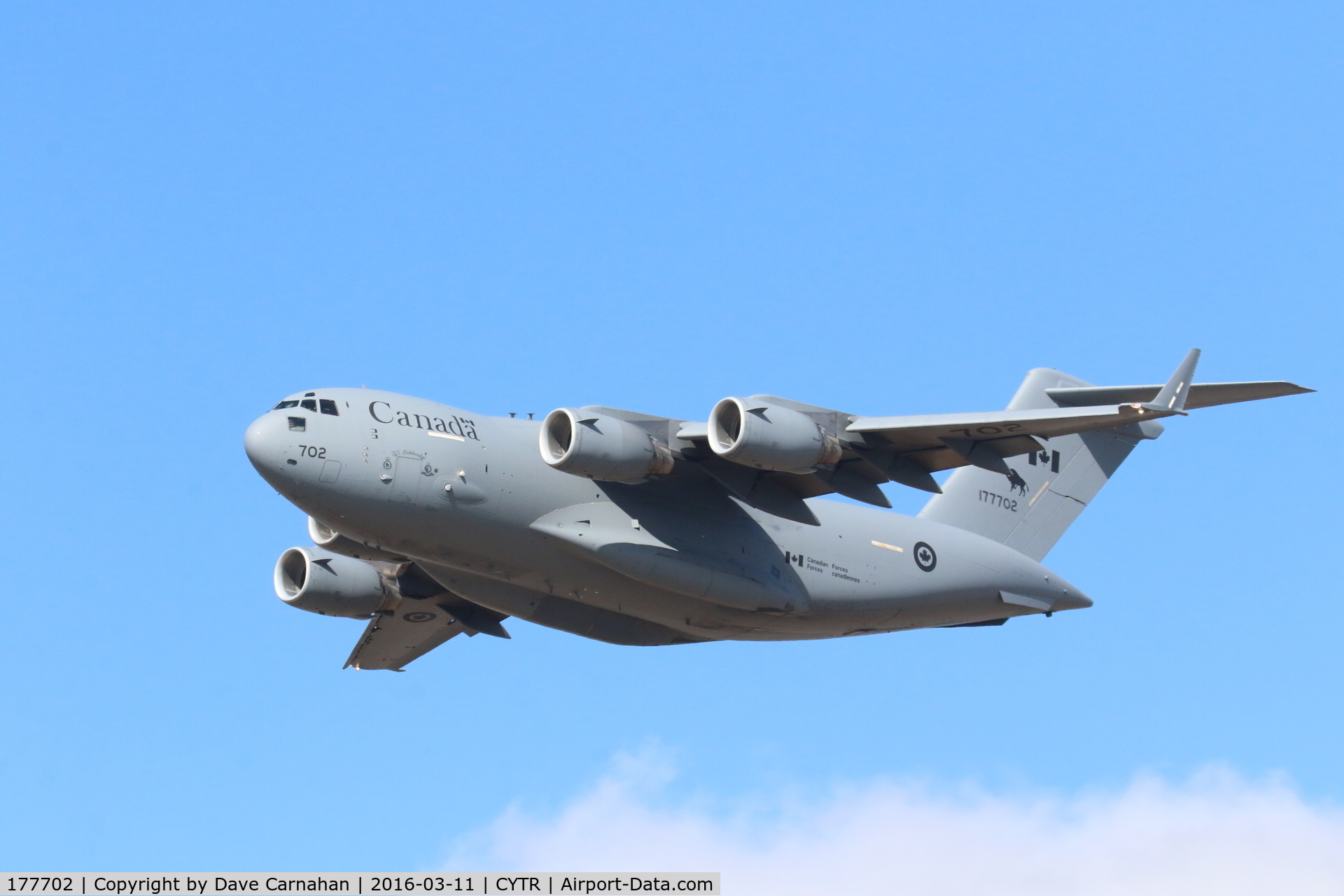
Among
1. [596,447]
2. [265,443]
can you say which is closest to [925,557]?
[596,447]

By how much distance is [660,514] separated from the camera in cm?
1673

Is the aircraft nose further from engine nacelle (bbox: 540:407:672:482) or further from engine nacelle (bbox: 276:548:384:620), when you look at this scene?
engine nacelle (bbox: 276:548:384:620)

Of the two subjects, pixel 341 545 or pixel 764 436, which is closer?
pixel 764 436

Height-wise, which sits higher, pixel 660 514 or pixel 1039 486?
pixel 1039 486

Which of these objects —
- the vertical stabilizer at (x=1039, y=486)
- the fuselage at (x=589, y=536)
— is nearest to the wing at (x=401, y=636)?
the fuselage at (x=589, y=536)

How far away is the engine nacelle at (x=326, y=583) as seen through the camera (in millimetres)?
19344

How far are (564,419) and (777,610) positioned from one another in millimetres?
3158

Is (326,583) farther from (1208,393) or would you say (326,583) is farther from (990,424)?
(1208,393)

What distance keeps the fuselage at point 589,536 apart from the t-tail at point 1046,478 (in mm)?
954

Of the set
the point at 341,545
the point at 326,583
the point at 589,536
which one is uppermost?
the point at 326,583

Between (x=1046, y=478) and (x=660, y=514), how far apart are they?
6.14 m

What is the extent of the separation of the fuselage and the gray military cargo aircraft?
2 centimetres

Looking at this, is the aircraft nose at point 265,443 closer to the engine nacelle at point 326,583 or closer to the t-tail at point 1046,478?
the engine nacelle at point 326,583

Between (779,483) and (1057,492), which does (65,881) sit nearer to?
(779,483)
